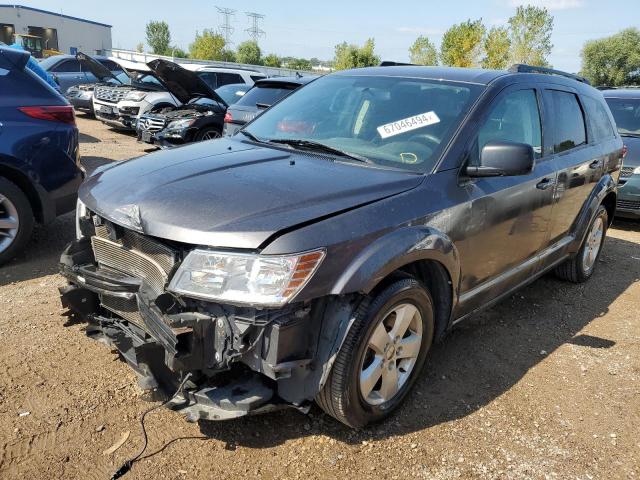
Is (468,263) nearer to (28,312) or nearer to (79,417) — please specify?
(79,417)

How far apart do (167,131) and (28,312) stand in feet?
20.8

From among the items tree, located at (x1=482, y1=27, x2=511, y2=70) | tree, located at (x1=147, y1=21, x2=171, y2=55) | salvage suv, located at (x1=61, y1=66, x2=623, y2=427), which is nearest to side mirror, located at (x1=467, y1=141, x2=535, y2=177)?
salvage suv, located at (x1=61, y1=66, x2=623, y2=427)

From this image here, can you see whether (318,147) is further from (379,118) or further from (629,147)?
(629,147)

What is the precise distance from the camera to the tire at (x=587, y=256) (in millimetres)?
4969

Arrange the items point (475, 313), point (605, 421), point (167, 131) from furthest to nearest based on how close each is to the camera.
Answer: point (167, 131) < point (475, 313) < point (605, 421)

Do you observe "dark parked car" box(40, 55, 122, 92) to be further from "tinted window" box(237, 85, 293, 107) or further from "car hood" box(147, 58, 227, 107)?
"tinted window" box(237, 85, 293, 107)

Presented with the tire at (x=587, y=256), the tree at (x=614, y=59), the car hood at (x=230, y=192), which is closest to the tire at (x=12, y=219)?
the car hood at (x=230, y=192)

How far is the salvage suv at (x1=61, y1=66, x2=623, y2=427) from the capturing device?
2.24 m

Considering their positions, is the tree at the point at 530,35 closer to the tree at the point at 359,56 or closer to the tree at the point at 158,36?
the tree at the point at 359,56

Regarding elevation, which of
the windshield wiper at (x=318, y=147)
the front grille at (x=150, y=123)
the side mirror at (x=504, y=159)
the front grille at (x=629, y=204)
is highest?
the side mirror at (x=504, y=159)

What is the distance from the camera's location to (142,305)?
2.42m

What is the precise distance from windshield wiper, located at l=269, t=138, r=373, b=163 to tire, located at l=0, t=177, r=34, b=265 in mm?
2413

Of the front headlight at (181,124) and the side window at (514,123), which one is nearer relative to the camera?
the side window at (514,123)

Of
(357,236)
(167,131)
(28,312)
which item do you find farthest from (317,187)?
(167,131)
